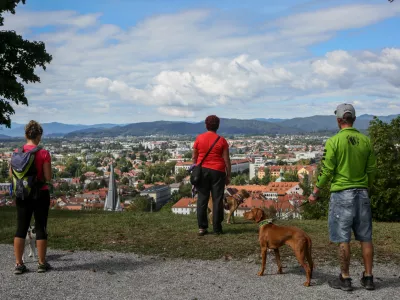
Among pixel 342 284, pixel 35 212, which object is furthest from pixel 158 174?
pixel 342 284

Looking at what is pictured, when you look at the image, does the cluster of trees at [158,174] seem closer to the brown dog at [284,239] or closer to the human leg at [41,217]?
the human leg at [41,217]

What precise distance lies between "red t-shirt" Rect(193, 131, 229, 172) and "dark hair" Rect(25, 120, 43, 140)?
2602 millimetres

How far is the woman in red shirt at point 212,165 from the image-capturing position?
7699 millimetres

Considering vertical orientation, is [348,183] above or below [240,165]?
above

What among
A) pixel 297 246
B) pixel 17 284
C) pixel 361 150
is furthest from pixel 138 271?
pixel 361 150

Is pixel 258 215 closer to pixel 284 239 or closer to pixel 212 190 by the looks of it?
pixel 284 239

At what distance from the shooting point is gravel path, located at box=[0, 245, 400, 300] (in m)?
5.20

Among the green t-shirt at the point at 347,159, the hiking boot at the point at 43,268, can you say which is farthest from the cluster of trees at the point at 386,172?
the hiking boot at the point at 43,268

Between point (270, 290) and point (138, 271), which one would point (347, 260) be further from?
point (138, 271)

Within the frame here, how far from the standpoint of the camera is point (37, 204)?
5.87m

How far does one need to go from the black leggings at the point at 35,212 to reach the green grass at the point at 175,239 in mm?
1567

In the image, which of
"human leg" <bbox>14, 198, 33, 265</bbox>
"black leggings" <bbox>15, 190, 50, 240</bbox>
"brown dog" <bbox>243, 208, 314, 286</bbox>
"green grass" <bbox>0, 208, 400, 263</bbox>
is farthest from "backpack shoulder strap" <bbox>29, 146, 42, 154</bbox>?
"brown dog" <bbox>243, 208, 314, 286</bbox>

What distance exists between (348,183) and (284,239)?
94 cm

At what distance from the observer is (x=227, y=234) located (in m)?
8.24
